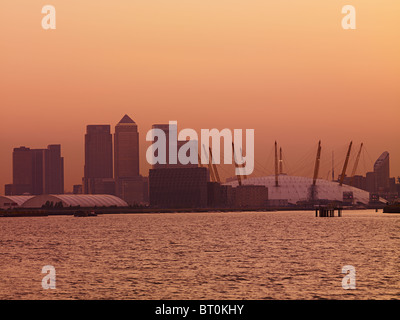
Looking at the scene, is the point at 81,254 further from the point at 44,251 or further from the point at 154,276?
the point at 154,276

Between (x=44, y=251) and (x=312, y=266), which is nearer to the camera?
(x=312, y=266)

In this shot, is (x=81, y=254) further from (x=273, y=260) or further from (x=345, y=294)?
(x=345, y=294)

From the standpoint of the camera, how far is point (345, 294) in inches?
1869

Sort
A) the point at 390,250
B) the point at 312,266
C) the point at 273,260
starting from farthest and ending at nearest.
Result: the point at 390,250 < the point at 273,260 < the point at 312,266

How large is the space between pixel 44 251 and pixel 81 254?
10.4 metres

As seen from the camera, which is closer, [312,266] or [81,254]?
[312,266]
